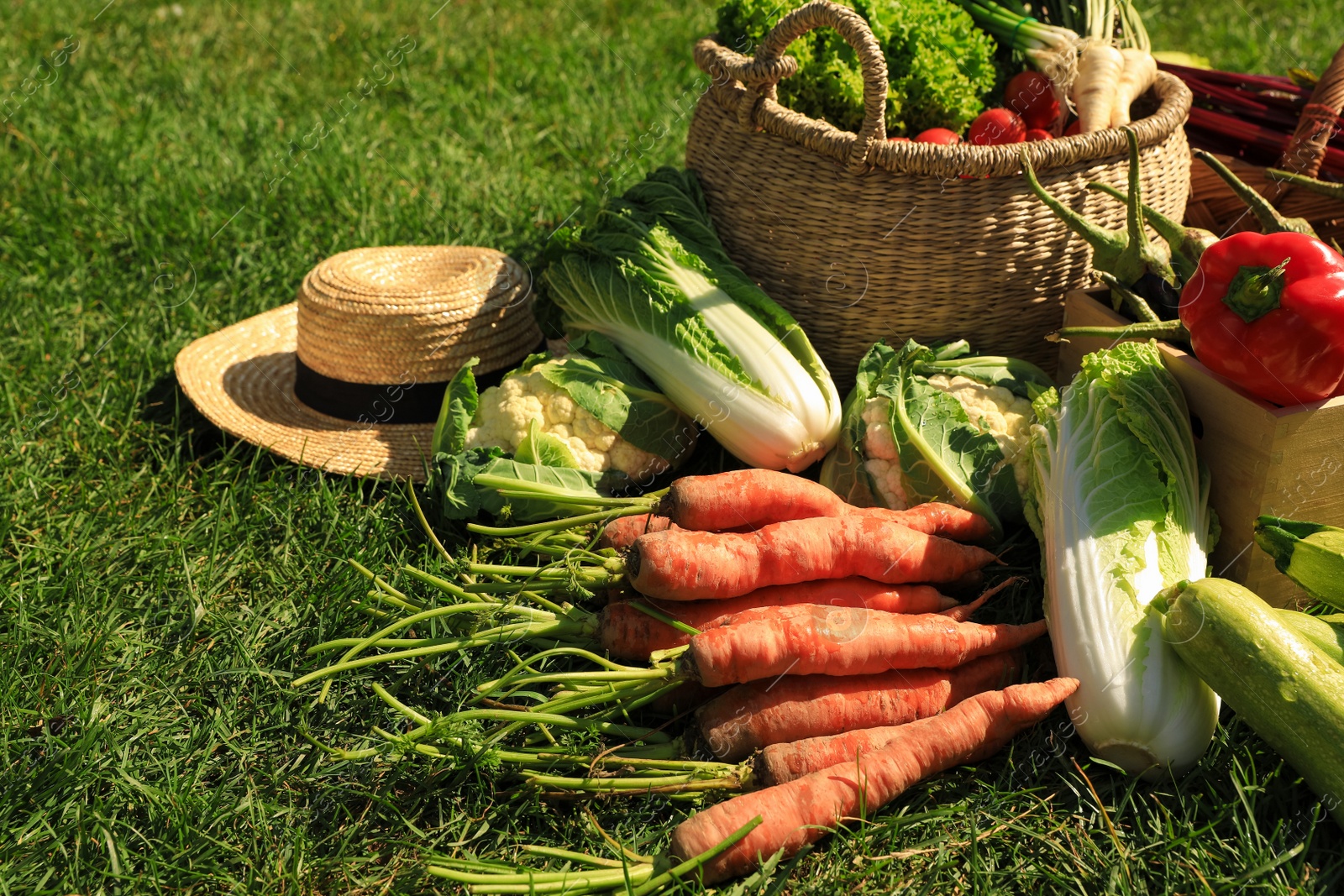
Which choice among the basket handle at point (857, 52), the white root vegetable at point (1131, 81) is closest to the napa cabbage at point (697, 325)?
Answer: the basket handle at point (857, 52)

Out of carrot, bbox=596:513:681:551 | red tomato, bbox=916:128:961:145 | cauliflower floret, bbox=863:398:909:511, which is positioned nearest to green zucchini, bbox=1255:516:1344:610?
cauliflower floret, bbox=863:398:909:511

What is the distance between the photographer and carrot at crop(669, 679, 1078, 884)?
5.96ft

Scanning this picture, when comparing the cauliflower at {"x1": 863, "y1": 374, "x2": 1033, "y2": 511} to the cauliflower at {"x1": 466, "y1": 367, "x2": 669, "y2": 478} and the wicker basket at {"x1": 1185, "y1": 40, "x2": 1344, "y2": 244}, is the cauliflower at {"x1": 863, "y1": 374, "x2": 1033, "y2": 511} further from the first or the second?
the wicker basket at {"x1": 1185, "y1": 40, "x2": 1344, "y2": 244}

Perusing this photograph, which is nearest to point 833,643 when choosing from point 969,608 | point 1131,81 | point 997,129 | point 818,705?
point 818,705

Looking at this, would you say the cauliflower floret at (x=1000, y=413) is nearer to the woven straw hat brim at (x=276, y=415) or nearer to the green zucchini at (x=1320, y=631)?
the green zucchini at (x=1320, y=631)

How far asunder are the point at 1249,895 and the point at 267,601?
2144mm

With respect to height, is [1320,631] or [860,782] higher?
[1320,631]

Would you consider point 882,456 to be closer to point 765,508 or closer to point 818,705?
point 765,508

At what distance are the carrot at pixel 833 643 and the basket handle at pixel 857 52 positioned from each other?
124 cm

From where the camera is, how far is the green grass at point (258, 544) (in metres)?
1.88

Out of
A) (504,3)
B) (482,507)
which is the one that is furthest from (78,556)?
(504,3)

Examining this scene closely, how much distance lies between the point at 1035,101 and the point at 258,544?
2691 millimetres

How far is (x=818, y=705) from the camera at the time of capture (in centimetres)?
210

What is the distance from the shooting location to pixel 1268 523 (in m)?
2.14
